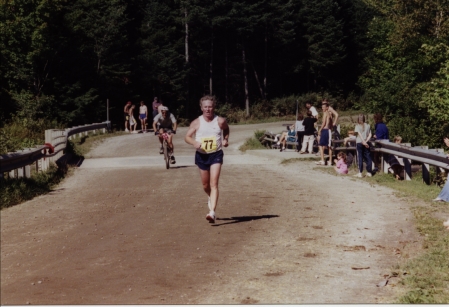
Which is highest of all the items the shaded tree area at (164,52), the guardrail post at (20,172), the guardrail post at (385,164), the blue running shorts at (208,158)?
the shaded tree area at (164,52)

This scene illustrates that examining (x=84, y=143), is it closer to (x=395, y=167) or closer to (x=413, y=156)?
→ (x=395, y=167)

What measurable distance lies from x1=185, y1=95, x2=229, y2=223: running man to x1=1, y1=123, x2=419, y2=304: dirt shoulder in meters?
0.51

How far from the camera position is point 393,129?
37250 mm

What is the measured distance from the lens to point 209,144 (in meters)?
7.50

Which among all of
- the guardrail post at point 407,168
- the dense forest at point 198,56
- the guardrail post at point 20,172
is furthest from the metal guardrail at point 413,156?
the guardrail post at point 20,172

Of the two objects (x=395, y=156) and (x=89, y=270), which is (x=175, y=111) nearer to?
(x=395, y=156)

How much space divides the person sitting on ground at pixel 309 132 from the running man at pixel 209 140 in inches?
479

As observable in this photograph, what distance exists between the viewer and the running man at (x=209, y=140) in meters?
7.06

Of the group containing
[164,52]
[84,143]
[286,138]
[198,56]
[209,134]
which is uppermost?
[164,52]

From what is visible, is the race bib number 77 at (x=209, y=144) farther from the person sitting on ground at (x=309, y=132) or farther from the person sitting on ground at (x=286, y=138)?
the person sitting on ground at (x=286, y=138)

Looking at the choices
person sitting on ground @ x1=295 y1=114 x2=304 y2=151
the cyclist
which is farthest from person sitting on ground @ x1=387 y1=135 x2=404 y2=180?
the cyclist

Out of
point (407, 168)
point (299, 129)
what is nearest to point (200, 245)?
point (407, 168)

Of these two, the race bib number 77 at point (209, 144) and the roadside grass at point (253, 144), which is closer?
the race bib number 77 at point (209, 144)

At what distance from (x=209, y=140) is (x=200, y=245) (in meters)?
1.07
